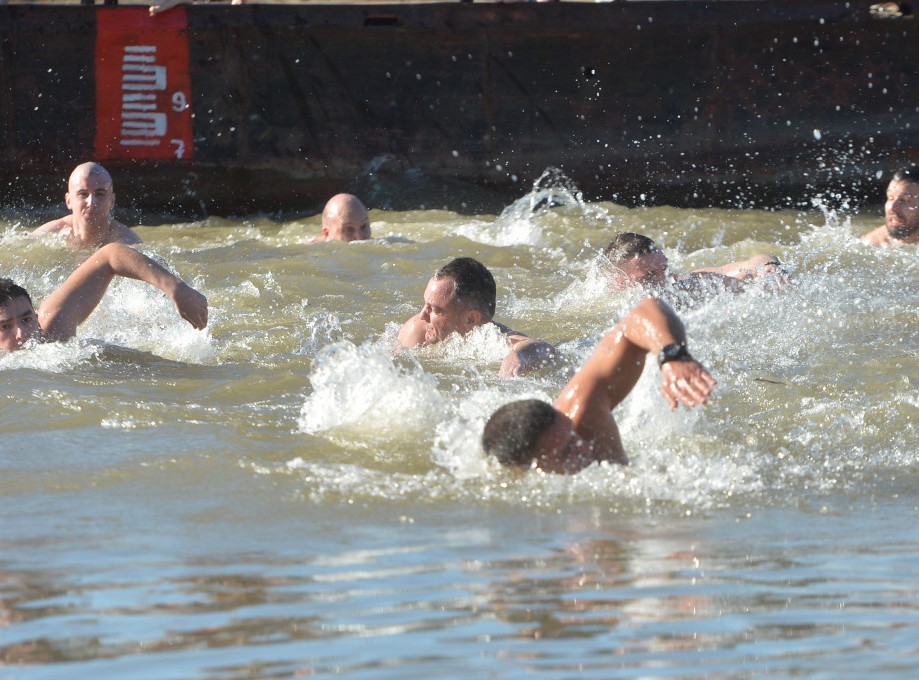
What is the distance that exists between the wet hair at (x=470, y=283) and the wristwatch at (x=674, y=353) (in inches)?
96.4

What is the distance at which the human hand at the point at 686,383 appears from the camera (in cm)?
458

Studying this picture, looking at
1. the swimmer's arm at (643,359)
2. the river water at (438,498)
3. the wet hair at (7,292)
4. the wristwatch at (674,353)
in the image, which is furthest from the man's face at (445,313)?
the wristwatch at (674,353)

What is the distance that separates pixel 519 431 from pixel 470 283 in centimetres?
228

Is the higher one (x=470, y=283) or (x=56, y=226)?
(x=56, y=226)

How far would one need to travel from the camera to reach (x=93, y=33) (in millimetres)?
12641

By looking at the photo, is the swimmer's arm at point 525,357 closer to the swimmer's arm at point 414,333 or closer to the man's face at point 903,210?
the swimmer's arm at point 414,333

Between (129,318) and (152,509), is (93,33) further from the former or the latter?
(152,509)

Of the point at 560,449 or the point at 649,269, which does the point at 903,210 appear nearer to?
the point at 649,269

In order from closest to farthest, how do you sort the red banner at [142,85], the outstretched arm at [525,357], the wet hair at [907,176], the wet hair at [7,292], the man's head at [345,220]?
the outstretched arm at [525,357] → the wet hair at [7,292] → the wet hair at [907,176] → the man's head at [345,220] → the red banner at [142,85]

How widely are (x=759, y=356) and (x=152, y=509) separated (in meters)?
3.89

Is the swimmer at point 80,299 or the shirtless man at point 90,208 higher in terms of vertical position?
the shirtless man at point 90,208

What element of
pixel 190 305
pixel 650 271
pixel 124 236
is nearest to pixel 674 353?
pixel 190 305

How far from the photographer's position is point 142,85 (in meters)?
12.7

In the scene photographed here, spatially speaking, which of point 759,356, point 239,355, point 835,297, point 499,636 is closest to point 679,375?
point 499,636
